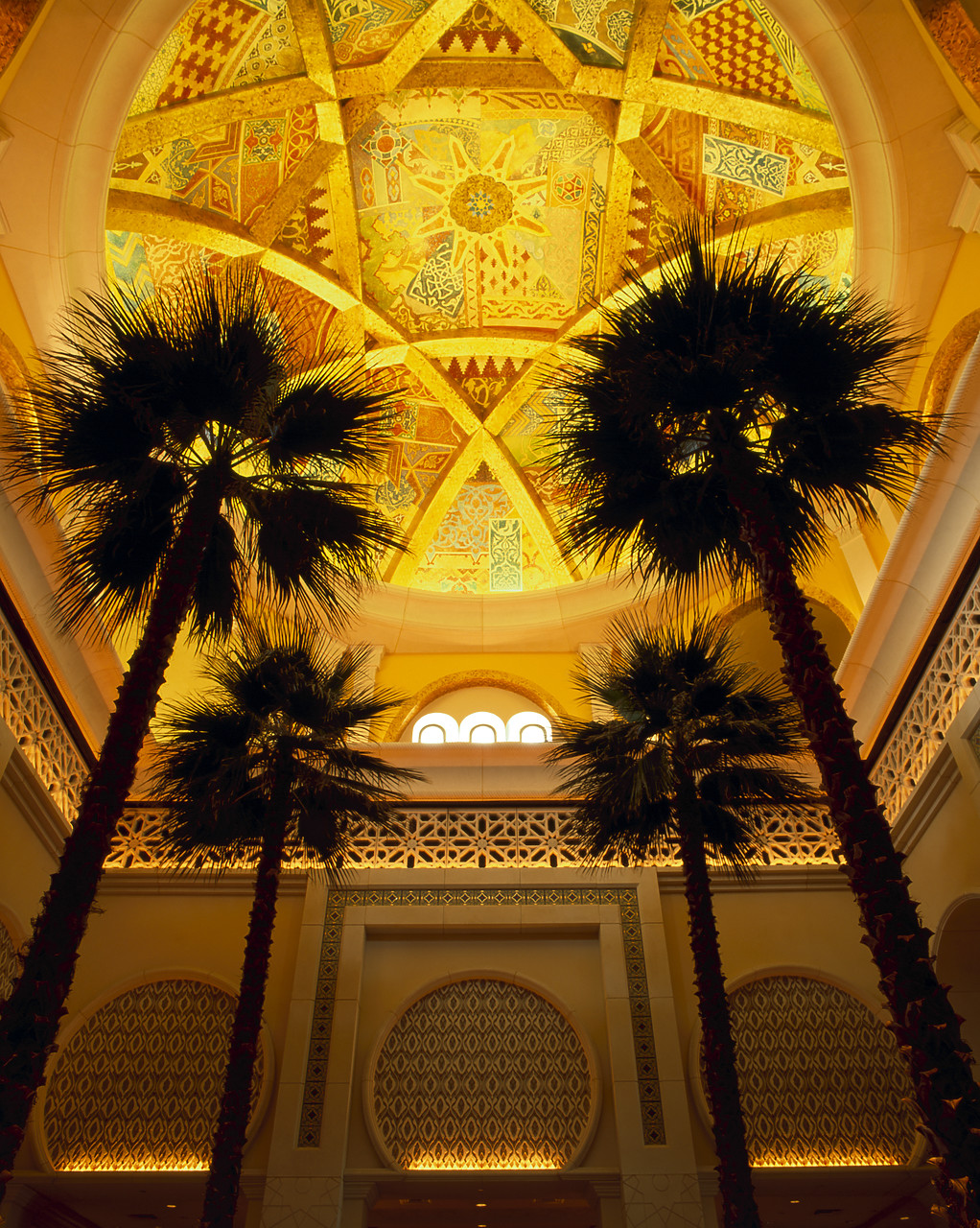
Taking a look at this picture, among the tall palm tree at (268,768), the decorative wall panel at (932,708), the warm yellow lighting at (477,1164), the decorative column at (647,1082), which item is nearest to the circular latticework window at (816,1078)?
the decorative column at (647,1082)

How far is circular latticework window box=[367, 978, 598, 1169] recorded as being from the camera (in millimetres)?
9359

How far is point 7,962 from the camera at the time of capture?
8.62 meters

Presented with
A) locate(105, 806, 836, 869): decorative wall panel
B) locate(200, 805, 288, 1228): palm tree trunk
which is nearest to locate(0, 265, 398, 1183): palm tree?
locate(200, 805, 288, 1228): palm tree trunk

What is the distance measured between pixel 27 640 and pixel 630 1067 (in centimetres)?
733

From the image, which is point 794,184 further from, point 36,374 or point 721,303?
point 36,374

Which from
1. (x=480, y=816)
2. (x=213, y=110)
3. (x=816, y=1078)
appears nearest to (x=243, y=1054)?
(x=480, y=816)

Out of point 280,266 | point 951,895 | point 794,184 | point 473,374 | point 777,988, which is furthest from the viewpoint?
point 473,374

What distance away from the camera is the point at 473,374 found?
17.6m

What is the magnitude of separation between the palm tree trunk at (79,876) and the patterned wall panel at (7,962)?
4.48 m

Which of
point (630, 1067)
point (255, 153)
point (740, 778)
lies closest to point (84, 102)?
point (255, 153)

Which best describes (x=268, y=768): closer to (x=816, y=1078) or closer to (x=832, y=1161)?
(x=816, y=1078)

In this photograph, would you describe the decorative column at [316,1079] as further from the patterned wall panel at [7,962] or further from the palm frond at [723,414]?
the palm frond at [723,414]

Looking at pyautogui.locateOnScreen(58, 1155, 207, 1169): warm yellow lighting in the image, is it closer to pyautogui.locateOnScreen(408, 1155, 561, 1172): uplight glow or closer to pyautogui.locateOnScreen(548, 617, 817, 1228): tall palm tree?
pyautogui.locateOnScreen(408, 1155, 561, 1172): uplight glow

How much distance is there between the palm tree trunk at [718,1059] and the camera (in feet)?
21.1
